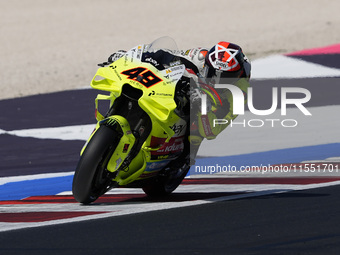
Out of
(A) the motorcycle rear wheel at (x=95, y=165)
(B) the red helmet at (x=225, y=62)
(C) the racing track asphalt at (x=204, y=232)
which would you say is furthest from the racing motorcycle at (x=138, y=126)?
(C) the racing track asphalt at (x=204, y=232)

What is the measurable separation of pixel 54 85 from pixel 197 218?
10414 millimetres

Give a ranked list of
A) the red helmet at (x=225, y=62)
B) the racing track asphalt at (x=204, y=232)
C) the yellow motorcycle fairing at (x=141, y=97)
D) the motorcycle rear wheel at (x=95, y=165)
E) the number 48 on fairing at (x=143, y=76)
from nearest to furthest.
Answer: the racing track asphalt at (x=204, y=232)
the motorcycle rear wheel at (x=95, y=165)
the yellow motorcycle fairing at (x=141, y=97)
the number 48 on fairing at (x=143, y=76)
the red helmet at (x=225, y=62)

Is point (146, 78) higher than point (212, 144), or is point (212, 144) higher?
point (146, 78)

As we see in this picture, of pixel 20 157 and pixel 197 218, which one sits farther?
pixel 20 157

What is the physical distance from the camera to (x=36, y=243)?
6156mm

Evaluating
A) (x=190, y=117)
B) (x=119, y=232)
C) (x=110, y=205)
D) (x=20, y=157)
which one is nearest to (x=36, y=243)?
(x=119, y=232)

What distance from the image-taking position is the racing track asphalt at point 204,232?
586 cm

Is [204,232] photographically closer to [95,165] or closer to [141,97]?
[95,165]

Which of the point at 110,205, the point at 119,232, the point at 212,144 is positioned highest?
the point at 119,232

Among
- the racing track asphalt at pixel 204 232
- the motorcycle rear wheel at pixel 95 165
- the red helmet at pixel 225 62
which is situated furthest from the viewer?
the red helmet at pixel 225 62

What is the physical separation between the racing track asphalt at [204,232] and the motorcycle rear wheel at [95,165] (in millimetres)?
566

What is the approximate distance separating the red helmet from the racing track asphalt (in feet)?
3.77

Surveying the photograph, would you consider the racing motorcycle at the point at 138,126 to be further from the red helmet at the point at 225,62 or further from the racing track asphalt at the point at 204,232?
the racing track asphalt at the point at 204,232

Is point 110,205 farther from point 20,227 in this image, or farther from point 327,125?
point 327,125
